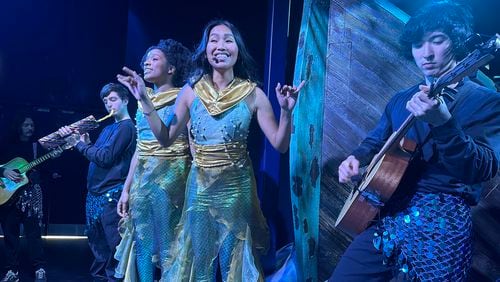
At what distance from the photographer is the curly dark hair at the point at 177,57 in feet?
12.9

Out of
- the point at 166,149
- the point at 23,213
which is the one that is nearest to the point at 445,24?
the point at 166,149

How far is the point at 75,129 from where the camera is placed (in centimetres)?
489

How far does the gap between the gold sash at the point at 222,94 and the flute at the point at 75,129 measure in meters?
1.87

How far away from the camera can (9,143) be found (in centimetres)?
556

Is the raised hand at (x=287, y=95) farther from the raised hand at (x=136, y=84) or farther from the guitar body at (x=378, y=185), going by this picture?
the raised hand at (x=136, y=84)

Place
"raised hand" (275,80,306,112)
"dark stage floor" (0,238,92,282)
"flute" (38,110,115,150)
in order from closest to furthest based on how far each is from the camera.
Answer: "raised hand" (275,80,306,112) → "flute" (38,110,115,150) → "dark stage floor" (0,238,92,282)

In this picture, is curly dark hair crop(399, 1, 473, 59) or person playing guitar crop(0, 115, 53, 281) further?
person playing guitar crop(0, 115, 53, 281)

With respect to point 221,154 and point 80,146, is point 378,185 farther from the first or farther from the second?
point 80,146

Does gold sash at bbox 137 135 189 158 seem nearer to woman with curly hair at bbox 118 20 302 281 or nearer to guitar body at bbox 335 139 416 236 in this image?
woman with curly hair at bbox 118 20 302 281

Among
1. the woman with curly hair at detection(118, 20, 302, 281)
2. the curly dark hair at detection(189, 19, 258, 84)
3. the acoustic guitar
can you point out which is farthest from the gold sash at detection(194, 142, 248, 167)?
the acoustic guitar

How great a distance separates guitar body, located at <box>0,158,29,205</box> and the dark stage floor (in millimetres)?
765

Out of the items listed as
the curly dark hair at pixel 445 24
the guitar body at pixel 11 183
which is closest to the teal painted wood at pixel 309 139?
the curly dark hair at pixel 445 24

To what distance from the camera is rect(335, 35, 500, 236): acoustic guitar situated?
177 centimetres

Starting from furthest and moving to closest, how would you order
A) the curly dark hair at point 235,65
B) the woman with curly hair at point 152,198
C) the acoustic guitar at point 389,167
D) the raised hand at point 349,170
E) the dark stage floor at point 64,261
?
the dark stage floor at point 64,261, the woman with curly hair at point 152,198, the curly dark hair at point 235,65, the raised hand at point 349,170, the acoustic guitar at point 389,167
